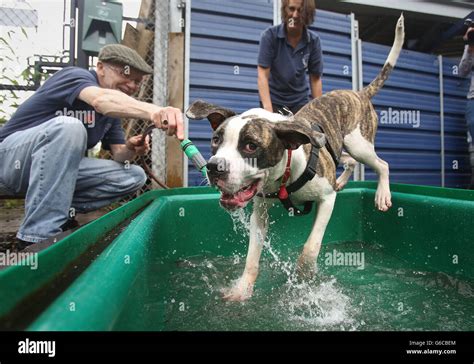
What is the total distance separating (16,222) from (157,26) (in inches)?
95.2

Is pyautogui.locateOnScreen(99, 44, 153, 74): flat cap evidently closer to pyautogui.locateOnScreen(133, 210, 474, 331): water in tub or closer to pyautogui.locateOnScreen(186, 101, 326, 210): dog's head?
pyautogui.locateOnScreen(186, 101, 326, 210): dog's head

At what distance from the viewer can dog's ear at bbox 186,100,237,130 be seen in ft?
4.96

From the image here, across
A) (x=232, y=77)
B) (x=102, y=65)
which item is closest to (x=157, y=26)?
(x=232, y=77)

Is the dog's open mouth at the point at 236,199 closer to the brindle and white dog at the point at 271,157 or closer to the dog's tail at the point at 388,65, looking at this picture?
the brindle and white dog at the point at 271,157

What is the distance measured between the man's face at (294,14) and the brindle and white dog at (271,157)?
0.59 metres

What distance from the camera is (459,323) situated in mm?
1252

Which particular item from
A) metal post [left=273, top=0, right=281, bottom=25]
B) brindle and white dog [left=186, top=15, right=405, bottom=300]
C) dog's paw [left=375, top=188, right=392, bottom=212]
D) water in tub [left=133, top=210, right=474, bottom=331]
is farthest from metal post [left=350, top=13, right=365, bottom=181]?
water in tub [left=133, top=210, right=474, bottom=331]

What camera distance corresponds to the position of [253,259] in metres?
1.58

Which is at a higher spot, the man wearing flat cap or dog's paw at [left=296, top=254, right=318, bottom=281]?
the man wearing flat cap

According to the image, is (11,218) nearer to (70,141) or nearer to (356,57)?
(70,141)

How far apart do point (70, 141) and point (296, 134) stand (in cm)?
109

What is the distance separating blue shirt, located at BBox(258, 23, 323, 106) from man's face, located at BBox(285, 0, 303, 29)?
9 cm

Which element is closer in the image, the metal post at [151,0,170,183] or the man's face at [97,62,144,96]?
the man's face at [97,62,144,96]
